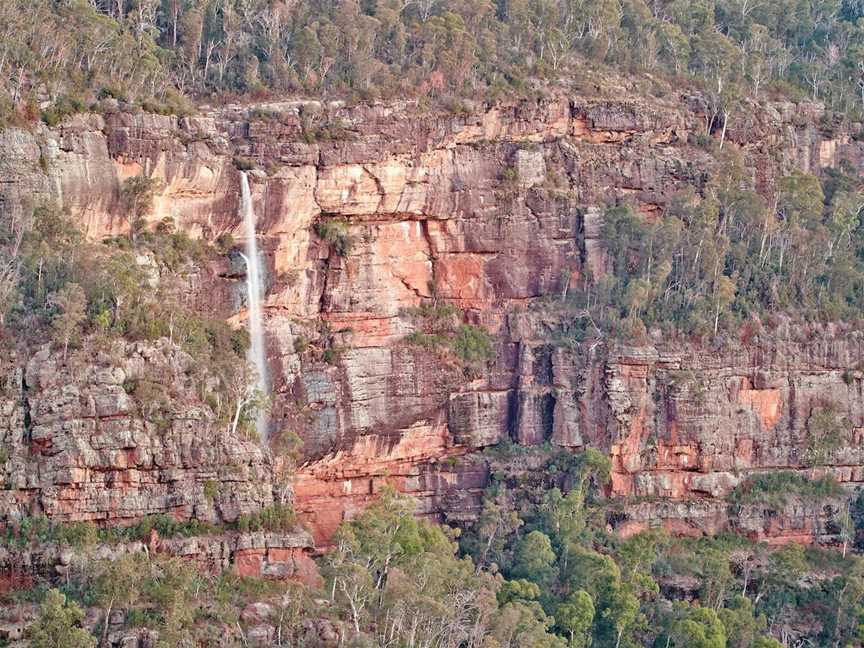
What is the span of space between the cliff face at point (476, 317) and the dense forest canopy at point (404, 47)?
2.09 metres

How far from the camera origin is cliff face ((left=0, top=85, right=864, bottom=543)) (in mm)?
73688

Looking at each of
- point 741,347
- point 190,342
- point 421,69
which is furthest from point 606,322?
point 190,342

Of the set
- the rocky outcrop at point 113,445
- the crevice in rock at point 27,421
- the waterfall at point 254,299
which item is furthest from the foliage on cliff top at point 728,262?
the crevice in rock at point 27,421

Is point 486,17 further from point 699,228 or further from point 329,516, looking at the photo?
point 329,516

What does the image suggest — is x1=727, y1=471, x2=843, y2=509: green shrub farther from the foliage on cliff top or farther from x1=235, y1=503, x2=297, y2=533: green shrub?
x1=235, y1=503, x2=297, y2=533: green shrub

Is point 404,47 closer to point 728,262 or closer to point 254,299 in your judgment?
point 254,299

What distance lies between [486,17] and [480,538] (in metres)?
19.9

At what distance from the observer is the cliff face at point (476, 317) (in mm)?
73688

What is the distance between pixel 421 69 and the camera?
258 feet

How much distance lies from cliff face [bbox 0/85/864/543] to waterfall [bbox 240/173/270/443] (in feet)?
1.14

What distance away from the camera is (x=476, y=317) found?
258 feet

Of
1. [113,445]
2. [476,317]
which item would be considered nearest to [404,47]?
[476,317]

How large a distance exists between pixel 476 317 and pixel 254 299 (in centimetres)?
892

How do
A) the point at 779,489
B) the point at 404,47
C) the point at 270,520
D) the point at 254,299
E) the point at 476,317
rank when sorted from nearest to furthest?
the point at 270,520 < the point at 254,299 < the point at 779,489 < the point at 476,317 < the point at 404,47
